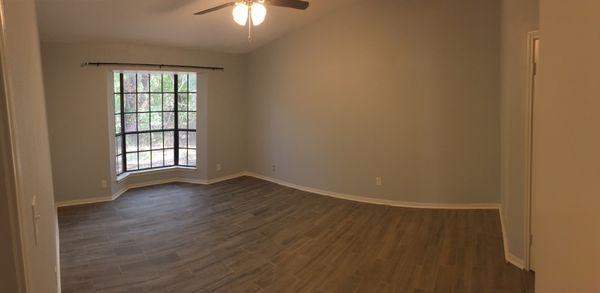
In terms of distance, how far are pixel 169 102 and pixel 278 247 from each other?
13.0 ft

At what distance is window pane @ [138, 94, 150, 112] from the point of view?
6.61m

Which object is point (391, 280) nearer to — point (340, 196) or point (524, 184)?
point (524, 184)

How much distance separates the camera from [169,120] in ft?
23.0

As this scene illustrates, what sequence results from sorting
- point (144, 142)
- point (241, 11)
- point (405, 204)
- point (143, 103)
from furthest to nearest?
point (144, 142), point (143, 103), point (405, 204), point (241, 11)

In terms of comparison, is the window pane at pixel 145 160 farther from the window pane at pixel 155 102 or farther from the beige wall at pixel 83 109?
the window pane at pixel 155 102

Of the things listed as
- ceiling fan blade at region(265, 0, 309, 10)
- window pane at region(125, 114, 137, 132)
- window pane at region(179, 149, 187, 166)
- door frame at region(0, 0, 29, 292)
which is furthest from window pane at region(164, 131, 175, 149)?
door frame at region(0, 0, 29, 292)

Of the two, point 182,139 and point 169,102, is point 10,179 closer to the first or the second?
point 169,102

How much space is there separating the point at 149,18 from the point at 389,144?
3.48 meters

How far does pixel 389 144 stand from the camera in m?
5.50

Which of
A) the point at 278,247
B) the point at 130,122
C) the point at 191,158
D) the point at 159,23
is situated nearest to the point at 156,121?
the point at 130,122

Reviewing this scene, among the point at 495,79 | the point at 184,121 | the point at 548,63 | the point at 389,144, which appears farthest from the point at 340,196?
the point at 548,63

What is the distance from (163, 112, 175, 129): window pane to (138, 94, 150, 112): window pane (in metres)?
0.32

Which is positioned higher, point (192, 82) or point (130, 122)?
point (192, 82)

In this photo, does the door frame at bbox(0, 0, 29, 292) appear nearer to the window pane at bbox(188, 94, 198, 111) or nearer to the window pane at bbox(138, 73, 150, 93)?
the window pane at bbox(138, 73, 150, 93)
